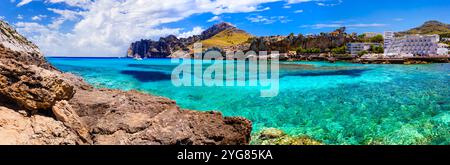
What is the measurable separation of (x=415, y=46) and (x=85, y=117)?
452 feet

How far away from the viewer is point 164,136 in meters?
9.22

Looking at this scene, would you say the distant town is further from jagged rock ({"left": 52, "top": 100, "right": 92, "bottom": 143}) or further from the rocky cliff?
jagged rock ({"left": 52, "top": 100, "right": 92, "bottom": 143})

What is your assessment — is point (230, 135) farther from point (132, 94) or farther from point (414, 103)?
point (414, 103)

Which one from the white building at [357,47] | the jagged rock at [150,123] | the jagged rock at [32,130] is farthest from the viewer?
the white building at [357,47]

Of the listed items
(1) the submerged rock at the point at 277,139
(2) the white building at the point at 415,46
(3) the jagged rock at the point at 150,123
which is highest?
(2) the white building at the point at 415,46

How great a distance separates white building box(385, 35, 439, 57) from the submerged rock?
106545 mm

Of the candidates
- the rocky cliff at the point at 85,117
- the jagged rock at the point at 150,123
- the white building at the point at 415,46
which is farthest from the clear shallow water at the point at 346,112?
the white building at the point at 415,46

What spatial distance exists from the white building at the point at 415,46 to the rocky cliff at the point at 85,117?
365 feet

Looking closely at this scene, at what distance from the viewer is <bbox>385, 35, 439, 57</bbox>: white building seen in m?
112

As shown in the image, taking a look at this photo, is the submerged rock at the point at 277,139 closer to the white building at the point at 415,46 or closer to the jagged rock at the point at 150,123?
the jagged rock at the point at 150,123

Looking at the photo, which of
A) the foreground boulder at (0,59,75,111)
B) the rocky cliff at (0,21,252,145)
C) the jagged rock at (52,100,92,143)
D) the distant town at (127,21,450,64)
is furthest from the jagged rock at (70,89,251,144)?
the distant town at (127,21,450,64)

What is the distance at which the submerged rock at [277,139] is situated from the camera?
42.1 feet
